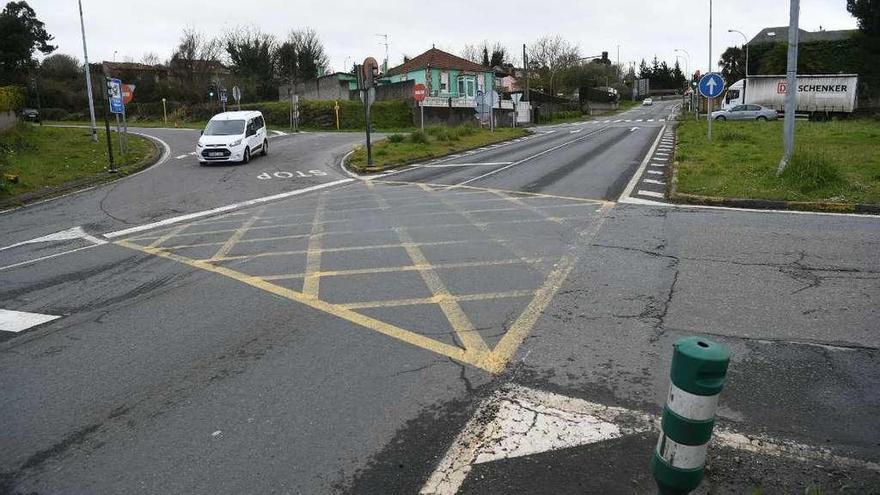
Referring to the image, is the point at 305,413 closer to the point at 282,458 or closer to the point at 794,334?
the point at 282,458

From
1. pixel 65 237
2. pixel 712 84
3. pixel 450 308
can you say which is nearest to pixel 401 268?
pixel 450 308

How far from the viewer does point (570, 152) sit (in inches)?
1023

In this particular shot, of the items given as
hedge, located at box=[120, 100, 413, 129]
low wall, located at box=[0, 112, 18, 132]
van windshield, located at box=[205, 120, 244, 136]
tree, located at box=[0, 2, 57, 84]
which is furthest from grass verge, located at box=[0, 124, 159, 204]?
tree, located at box=[0, 2, 57, 84]

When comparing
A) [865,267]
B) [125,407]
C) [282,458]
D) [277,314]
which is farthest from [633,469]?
[865,267]

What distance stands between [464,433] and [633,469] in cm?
103

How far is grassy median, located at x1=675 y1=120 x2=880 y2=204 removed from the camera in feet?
40.2

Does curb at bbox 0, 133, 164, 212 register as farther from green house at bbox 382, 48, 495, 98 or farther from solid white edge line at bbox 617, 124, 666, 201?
green house at bbox 382, 48, 495, 98

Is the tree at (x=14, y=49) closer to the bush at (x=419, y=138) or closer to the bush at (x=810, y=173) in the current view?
the bush at (x=419, y=138)

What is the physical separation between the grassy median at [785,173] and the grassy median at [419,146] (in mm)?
9423

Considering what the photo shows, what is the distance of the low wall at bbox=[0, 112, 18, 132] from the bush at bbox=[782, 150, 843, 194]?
29.7 meters

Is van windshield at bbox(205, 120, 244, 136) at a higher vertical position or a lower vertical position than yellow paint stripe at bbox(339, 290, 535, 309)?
higher

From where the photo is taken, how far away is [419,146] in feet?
88.4

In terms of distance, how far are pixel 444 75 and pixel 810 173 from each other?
170 feet

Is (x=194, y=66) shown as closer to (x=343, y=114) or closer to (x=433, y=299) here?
(x=343, y=114)
